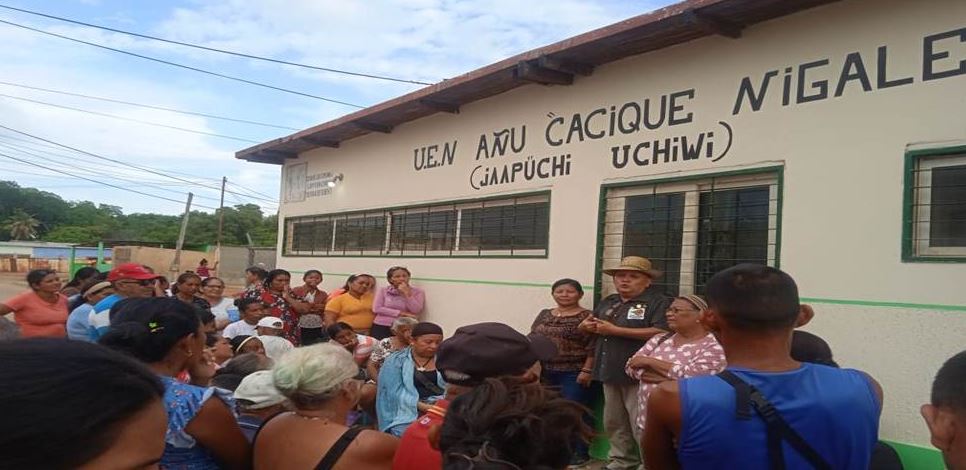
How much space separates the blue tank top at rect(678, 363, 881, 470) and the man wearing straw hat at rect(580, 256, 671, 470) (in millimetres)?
3304

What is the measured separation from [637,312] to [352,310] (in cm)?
403

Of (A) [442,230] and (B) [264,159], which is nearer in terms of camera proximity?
(A) [442,230]

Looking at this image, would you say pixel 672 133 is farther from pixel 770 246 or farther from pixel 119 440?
pixel 119 440

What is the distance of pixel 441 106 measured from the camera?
7.91 meters

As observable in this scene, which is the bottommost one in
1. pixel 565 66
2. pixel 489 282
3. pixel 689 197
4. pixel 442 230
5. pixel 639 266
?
Answer: pixel 489 282

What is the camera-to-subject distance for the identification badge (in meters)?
5.35

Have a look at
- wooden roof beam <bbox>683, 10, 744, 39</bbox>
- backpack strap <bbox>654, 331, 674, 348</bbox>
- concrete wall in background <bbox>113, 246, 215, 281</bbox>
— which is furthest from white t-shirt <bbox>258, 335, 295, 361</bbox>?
concrete wall in background <bbox>113, 246, 215, 281</bbox>

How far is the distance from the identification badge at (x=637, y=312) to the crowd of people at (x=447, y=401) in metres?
0.92

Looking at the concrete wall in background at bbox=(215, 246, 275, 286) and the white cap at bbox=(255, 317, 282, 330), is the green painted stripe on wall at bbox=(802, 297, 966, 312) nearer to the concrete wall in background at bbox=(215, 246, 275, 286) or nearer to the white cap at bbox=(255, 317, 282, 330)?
the white cap at bbox=(255, 317, 282, 330)

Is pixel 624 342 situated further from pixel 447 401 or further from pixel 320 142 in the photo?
pixel 320 142

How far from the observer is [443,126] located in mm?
8258

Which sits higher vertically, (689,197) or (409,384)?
(689,197)

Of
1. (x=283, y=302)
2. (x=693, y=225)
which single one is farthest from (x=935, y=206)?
(x=283, y=302)

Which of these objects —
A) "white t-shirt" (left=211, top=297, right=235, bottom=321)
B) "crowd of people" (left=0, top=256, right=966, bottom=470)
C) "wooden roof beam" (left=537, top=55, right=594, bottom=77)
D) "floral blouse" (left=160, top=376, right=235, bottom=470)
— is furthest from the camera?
"white t-shirt" (left=211, top=297, right=235, bottom=321)
